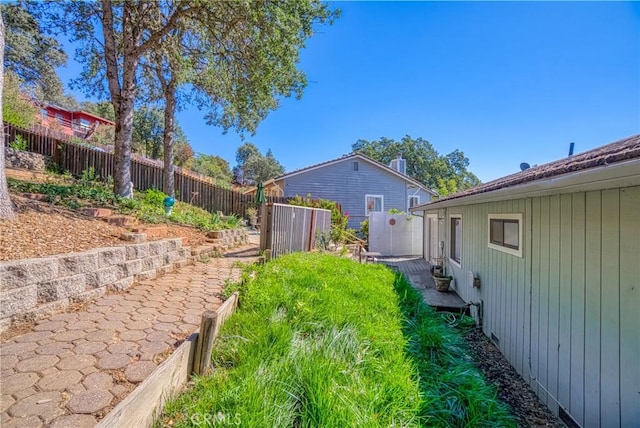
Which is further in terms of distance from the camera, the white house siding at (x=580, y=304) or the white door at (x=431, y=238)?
the white door at (x=431, y=238)

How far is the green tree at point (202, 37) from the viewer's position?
6699 mm

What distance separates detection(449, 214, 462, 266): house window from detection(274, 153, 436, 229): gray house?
29.7 feet

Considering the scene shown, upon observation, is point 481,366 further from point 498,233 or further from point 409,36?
point 409,36

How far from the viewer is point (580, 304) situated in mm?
2986

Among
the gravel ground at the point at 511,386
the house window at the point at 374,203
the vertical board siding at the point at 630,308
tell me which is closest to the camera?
the vertical board siding at the point at 630,308

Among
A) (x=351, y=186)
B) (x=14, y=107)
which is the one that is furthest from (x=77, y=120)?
(x=351, y=186)

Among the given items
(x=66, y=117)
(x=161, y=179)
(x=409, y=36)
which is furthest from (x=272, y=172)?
(x=409, y=36)

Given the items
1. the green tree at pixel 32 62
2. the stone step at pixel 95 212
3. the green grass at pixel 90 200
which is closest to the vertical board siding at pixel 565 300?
the green grass at pixel 90 200

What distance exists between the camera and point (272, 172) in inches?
1777

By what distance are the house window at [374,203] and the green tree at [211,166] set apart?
1891cm

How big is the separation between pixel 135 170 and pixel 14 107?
5417mm

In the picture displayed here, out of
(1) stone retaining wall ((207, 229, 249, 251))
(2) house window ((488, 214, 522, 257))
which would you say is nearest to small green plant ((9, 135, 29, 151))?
(1) stone retaining wall ((207, 229, 249, 251))

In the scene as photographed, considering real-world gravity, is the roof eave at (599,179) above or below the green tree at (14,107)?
below

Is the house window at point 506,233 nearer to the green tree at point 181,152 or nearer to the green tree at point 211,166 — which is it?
the green tree at point 181,152
